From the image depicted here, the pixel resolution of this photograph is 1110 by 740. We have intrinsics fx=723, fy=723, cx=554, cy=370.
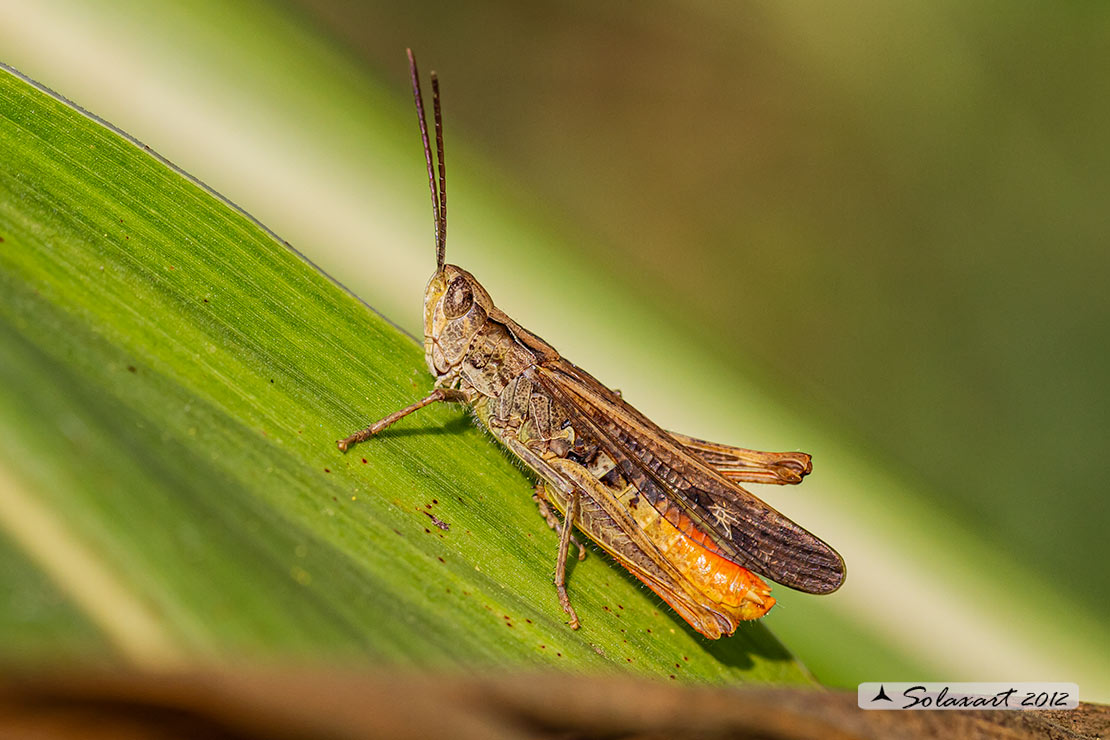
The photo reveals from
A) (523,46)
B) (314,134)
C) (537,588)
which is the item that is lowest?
(537,588)

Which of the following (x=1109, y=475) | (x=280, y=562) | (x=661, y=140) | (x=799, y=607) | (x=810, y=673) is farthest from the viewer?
(x=661, y=140)

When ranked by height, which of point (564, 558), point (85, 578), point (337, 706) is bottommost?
point (85, 578)

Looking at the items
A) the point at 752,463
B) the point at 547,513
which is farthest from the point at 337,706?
the point at 752,463

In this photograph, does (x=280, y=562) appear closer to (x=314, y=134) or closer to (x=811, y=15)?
(x=314, y=134)

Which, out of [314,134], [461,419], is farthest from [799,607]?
[314,134]
